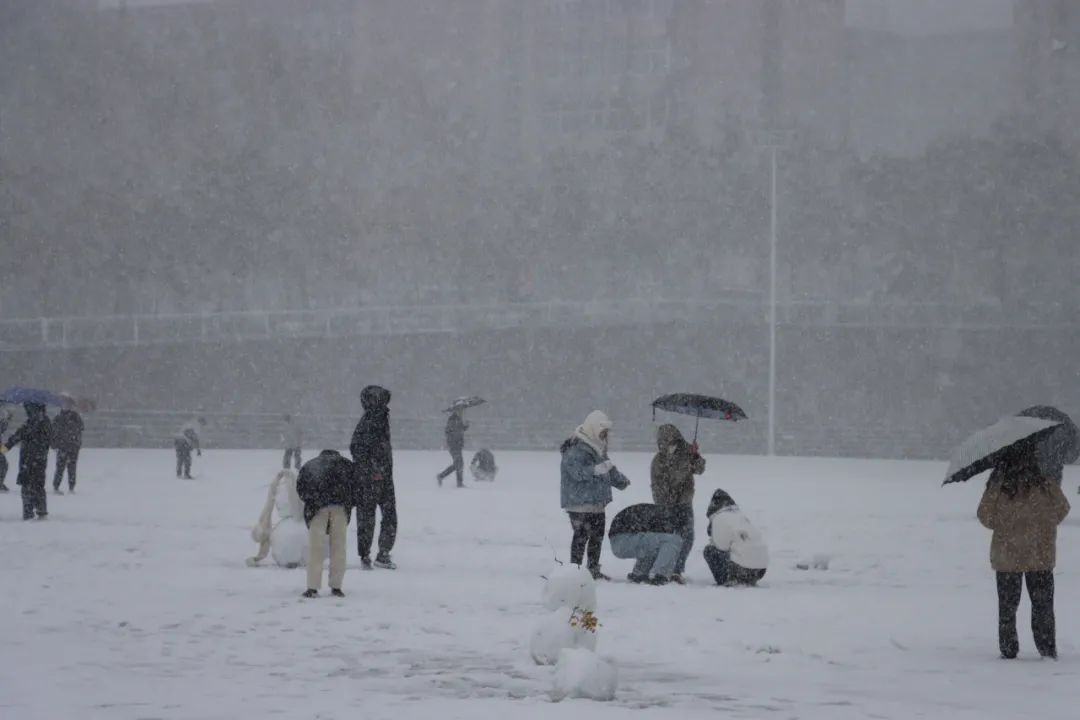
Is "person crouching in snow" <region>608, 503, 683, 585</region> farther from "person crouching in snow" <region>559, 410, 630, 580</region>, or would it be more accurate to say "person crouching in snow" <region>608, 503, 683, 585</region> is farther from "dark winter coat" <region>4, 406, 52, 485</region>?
"dark winter coat" <region>4, 406, 52, 485</region>

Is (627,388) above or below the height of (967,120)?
below

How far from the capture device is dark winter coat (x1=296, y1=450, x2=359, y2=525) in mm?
13172

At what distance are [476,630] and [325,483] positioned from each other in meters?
2.40

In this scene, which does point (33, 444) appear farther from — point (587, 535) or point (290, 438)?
point (290, 438)

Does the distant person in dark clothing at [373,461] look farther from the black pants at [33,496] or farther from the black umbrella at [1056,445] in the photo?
A: the black pants at [33,496]

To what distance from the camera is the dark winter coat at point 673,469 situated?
590 inches

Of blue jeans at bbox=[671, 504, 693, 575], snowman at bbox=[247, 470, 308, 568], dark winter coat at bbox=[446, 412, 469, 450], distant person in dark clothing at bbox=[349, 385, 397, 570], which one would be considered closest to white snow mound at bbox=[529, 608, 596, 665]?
blue jeans at bbox=[671, 504, 693, 575]

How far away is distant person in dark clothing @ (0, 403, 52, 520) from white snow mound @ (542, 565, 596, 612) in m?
11.7

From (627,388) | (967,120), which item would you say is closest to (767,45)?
(967,120)

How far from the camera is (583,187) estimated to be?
6712cm

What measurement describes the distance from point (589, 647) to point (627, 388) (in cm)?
5024

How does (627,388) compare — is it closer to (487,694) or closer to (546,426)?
(546,426)

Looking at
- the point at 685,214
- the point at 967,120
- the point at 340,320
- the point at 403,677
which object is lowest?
the point at 403,677

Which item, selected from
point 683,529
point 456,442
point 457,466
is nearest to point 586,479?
point 683,529
